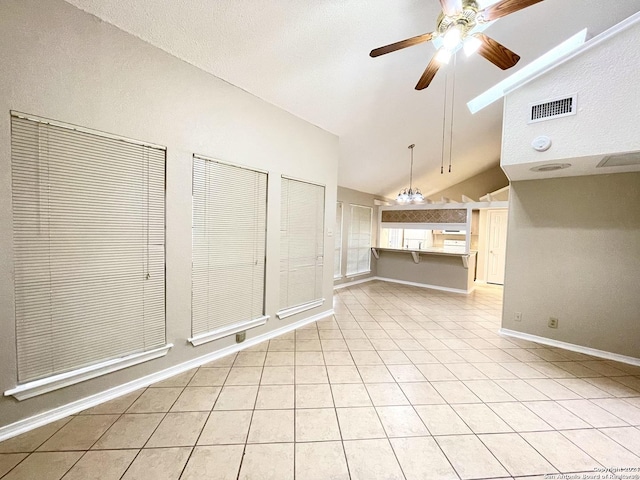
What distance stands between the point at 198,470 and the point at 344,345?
6.47 ft

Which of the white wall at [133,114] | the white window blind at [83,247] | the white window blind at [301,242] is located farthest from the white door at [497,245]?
the white window blind at [83,247]

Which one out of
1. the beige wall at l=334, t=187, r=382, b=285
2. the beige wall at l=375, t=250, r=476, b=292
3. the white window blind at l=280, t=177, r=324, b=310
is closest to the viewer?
the white window blind at l=280, t=177, r=324, b=310

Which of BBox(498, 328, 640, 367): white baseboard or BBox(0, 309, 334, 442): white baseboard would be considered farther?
BBox(498, 328, 640, 367): white baseboard

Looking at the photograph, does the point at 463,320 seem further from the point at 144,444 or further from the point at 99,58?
the point at 99,58

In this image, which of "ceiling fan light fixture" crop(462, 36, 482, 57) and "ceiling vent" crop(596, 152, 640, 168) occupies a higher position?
"ceiling fan light fixture" crop(462, 36, 482, 57)

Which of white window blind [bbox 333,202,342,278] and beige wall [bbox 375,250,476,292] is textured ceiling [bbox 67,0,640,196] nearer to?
white window blind [bbox 333,202,342,278]

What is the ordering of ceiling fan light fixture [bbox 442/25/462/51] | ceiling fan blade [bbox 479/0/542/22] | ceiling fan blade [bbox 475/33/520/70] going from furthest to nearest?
ceiling fan blade [bbox 475/33/520/70], ceiling fan light fixture [bbox 442/25/462/51], ceiling fan blade [bbox 479/0/542/22]

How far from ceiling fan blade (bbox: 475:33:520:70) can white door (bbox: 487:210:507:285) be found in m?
6.01

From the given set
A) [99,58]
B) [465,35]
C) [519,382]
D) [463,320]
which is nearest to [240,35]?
[99,58]

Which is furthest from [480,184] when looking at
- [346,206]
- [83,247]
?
[83,247]

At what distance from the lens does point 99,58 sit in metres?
1.89

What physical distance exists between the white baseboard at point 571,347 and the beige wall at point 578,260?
44 mm

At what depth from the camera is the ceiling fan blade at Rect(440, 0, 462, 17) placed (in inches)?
63.6

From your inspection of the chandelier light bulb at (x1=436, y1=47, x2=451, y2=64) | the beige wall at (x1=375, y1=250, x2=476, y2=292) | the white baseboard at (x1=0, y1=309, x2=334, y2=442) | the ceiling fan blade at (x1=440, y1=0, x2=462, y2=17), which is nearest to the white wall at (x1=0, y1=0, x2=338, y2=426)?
the white baseboard at (x1=0, y1=309, x2=334, y2=442)
